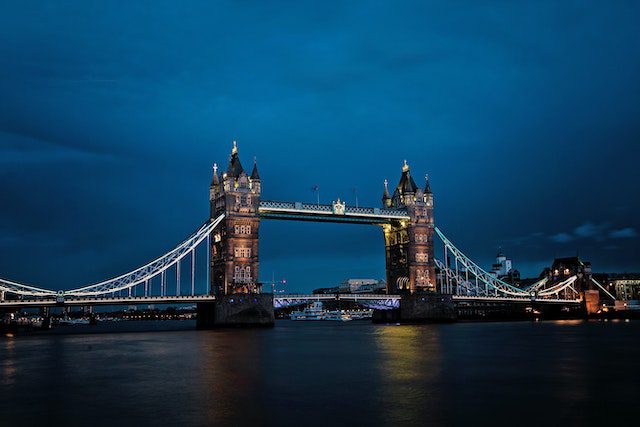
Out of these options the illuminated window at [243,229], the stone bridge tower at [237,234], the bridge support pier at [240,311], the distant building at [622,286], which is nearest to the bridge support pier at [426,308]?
the bridge support pier at [240,311]

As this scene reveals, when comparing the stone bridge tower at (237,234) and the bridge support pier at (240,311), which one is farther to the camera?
the stone bridge tower at (237,234)

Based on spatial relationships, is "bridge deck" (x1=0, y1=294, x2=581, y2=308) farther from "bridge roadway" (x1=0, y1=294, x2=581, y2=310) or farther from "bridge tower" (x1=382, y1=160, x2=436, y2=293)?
"bridge tower" (x1=382, y1=160, x2=436, y2=293)

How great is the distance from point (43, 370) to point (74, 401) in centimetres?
1151

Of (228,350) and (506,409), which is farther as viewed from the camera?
(228,350)

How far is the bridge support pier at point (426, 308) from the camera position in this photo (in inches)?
3757

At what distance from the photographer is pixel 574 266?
13762 centimetres

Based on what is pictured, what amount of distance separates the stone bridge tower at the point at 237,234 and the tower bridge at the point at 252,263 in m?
0.13

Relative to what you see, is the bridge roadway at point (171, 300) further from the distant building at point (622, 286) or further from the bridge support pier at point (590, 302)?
the distant building at point (622, 286)

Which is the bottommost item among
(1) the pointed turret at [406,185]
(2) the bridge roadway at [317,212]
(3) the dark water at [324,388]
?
(3) the dark water at [324,388]

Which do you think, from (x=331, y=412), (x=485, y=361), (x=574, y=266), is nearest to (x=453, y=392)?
(x=331, y=412)

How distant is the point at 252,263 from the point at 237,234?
4.41 m

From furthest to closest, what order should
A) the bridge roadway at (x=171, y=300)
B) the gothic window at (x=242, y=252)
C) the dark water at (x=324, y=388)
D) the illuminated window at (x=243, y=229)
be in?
the illuminated window at (x=243, y=229) → the gothic window at (x=242, y=252) → the bridge roadway at (x=171, y=300) → the dark water at (x=324, y=388)

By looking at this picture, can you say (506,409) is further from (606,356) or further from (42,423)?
(606,356)

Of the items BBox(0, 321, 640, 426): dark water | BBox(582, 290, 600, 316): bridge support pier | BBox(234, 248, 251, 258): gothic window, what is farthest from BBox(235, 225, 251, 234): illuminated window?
BBox(582, 290, 600, 316): bridge support pier
